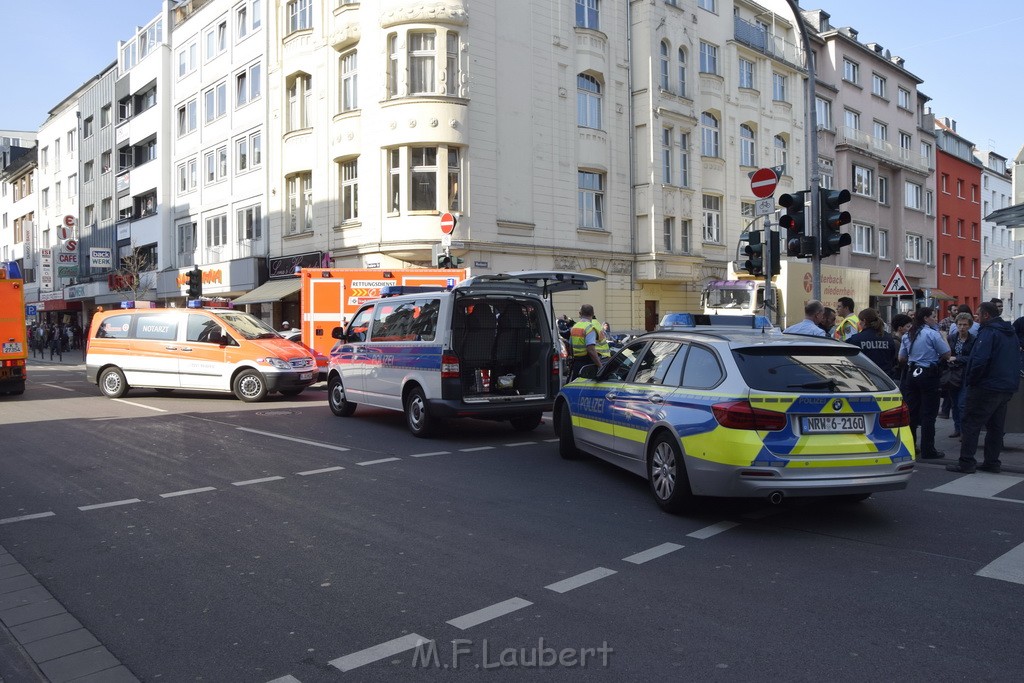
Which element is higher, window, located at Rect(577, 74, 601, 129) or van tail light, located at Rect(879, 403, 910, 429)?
window, located at Rect(577, 74, 601, 129)

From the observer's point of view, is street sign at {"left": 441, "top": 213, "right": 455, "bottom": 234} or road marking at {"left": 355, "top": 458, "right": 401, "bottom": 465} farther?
street sign at {"left": 441, "top": 213, "right": 455, "bottom": 234}

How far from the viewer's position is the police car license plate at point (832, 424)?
19.9 ft

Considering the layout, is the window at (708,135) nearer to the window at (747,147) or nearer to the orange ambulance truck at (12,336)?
the window at (747,147)

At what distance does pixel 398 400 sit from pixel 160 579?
6.53 metres

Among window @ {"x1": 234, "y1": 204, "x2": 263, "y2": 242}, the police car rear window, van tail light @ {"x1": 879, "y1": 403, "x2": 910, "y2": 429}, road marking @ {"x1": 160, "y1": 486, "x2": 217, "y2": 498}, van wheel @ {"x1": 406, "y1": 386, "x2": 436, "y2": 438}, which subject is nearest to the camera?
the police car rear window

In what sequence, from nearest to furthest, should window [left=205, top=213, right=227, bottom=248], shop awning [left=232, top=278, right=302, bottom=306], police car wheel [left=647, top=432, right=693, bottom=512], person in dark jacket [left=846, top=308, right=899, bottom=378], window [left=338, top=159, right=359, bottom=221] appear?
police car wheel [left=647, top=432, right=693, bottom=512]
person in dark jacket [left=846, top=308, right=899, bottom=378]
window [left=338, top=159, right=359, bottom=221]
shop awning [left=232, top=278, right=302, bottom=306]
window [left=205, top=213, right=227, bottom=248]

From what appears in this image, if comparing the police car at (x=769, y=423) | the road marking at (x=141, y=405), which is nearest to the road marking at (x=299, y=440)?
the road marking at (x=141, y=405)

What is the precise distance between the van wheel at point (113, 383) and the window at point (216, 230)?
59.5 feet

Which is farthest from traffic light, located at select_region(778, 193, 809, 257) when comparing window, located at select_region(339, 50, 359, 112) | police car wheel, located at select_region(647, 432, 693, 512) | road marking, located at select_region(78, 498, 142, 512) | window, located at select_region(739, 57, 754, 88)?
window, located at select_region(739, 57, 754, 88)

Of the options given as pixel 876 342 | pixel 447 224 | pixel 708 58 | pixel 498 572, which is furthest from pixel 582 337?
pixel 708 58

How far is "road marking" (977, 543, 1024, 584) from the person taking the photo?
5.04 m

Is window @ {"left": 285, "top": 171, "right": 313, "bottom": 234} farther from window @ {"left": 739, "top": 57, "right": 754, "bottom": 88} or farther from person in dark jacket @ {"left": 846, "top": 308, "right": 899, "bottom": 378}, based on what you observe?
person in dark jacket @ {"left": 846, "top": 308, "right": 899, "bottom": 378}

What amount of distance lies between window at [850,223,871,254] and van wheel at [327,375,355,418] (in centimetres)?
3585

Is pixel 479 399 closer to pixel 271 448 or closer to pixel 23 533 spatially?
pixel 271 448
